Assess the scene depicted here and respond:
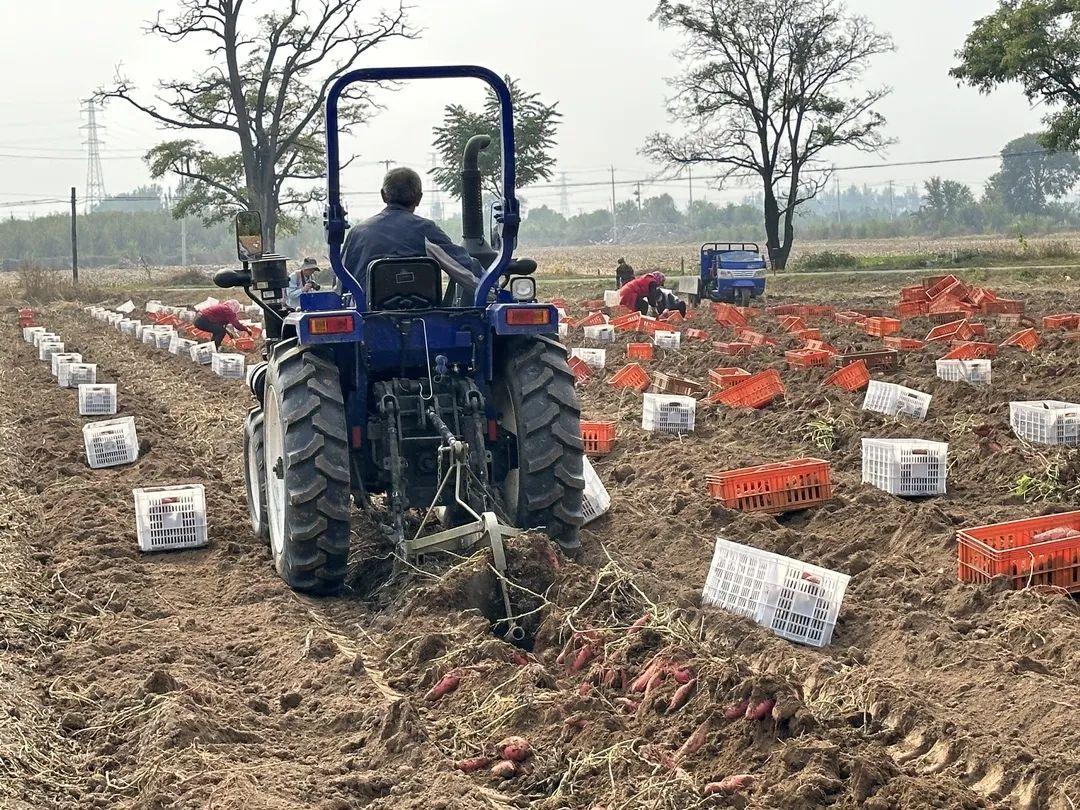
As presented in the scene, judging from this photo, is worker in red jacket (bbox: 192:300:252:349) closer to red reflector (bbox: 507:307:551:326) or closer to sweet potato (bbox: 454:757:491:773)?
red reflector (bbox: 507:307:551:326)

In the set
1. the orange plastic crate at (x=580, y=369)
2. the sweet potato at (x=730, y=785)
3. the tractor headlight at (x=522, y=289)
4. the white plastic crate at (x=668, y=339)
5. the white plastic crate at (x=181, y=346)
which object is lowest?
the sweet potato at (x=730, y=785)

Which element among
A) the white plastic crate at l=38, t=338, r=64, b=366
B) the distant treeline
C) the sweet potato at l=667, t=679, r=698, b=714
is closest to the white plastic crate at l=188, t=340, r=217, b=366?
the white plastic crate at l=38, t=338, r=64, b=366

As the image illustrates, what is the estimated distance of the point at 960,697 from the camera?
5309 millimetres

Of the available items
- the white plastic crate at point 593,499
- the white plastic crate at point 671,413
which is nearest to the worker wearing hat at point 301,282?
the white plastic crate at point 593,499

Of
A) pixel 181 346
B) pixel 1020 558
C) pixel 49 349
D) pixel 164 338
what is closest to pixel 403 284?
pixel 1020 558

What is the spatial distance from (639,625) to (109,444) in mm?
6669

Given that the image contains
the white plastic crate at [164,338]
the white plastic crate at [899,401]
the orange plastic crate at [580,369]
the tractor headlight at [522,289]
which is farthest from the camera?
the white plastic crate at [164,338]

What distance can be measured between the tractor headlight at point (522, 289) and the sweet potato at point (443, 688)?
2474mm

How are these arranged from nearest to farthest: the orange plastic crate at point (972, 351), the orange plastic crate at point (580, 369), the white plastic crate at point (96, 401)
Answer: the white plastic crate at point (96, 401)
the orange plastic crate at point (972, 351)
the orange plastic crate at point (580, 369)

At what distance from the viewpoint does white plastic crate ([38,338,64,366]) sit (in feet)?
64.7

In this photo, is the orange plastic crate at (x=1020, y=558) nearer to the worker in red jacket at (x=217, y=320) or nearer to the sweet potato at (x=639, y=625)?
the sweet potato at (x=639, y=625)

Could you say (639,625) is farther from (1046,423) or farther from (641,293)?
(641,293)

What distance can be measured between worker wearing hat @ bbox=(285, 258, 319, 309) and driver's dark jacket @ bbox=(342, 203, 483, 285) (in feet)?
1.49

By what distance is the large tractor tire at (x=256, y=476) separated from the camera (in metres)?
7.75
